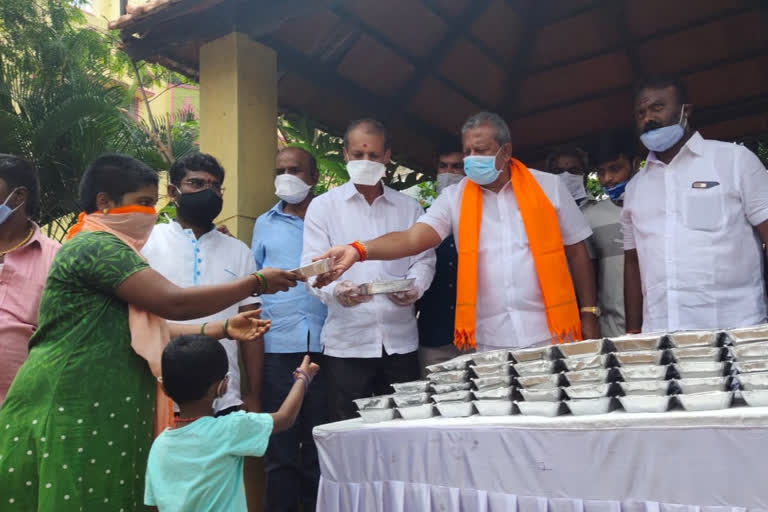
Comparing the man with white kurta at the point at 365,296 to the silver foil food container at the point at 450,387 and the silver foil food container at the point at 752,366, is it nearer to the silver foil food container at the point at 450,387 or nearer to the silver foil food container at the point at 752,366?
the silver foil food container at the point at 450,387

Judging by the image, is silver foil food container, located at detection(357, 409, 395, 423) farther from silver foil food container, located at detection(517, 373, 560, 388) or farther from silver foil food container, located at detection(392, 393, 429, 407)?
silver foil food container, located at detection(517, 373, 560, 388)

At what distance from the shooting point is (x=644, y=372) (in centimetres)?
211

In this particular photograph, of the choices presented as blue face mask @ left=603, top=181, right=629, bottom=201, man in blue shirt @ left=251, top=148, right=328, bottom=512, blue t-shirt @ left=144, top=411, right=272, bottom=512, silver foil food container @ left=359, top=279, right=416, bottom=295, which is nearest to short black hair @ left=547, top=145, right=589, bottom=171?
blue face mask @ left=603, top=181, right=629, bottom=201

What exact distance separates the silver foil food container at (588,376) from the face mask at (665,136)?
5.29 ft

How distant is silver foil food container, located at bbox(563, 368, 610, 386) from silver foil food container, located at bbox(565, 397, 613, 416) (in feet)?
0.22

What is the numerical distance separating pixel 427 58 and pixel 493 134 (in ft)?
8.49

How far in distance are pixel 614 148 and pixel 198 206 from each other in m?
2.40

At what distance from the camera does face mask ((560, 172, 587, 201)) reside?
443 cm

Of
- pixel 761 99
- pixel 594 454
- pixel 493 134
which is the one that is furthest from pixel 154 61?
pixel 761 99

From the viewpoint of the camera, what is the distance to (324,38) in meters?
5.21

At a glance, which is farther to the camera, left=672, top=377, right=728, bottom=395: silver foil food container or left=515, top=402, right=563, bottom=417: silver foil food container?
left=515, top=402, right=563, bottom=417: silver foil food container

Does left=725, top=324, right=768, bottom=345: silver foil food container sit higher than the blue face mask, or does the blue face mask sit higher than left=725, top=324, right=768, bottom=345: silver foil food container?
the blue face mask

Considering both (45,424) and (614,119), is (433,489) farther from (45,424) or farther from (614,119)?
(614,119)

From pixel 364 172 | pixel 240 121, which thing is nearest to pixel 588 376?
pixel 364 172
